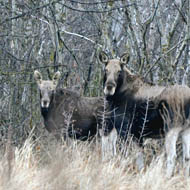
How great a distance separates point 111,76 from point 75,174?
332 cm

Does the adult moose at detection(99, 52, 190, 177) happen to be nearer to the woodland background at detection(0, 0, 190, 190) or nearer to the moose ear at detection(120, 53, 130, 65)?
the moose ear at detection(120, 53, 130, 65)

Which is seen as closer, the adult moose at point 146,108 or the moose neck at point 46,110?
the adult moose at point 146,108

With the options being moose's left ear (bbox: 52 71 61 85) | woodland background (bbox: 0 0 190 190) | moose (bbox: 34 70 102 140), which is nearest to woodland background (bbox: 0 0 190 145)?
woodland background (bbox: 0 0 190 190)

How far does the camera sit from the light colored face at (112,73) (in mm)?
10125

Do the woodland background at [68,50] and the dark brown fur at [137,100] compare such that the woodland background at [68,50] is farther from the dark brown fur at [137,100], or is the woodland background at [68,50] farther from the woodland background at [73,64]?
the dark brown fur at [137,100]

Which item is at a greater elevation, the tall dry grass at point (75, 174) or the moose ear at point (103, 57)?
the moose ear at point (103, 57)

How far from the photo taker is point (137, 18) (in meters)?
11.8

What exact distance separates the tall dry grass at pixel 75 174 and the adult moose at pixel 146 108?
2.28ft

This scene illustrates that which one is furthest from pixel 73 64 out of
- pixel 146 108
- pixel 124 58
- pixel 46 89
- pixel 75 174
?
pixel 75 174

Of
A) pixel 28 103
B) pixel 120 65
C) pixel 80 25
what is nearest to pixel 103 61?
pixel 120 65

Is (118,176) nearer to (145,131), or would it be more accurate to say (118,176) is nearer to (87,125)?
(145,131)

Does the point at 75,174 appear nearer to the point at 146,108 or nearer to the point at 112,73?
the point at 146,108

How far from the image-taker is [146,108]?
365 inches

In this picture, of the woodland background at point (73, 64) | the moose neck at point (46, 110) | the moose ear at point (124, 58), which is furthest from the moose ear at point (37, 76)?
the moose ear at point (124, 58)
